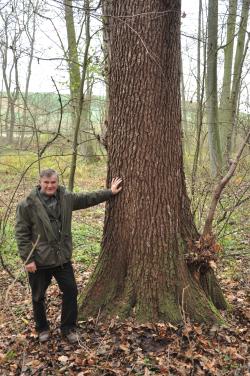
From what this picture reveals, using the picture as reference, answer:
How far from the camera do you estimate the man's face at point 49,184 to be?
13.8 feet

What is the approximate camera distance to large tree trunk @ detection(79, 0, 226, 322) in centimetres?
405

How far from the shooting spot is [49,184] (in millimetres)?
4223

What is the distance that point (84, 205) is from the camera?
179 inches

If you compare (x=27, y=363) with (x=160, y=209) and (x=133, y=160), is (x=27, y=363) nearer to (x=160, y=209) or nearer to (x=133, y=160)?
(x=160, y=209)

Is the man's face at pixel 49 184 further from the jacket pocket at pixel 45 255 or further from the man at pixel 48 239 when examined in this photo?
the jacket pocket at pixel 45 255

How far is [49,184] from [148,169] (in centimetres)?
112

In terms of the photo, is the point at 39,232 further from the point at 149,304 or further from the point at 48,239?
the point at 149,304

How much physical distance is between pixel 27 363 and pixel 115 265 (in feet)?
4.51

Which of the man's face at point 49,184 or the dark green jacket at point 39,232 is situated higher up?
the man's face at point 49,184

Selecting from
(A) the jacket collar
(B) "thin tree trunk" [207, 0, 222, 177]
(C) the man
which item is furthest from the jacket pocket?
(B) "thin tree trunk" [207, 0, 222, 177]

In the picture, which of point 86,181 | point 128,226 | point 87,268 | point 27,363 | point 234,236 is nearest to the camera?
point 27,363

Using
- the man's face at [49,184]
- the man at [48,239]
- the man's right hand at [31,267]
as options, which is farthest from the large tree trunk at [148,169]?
the man's right hand at [31,267]

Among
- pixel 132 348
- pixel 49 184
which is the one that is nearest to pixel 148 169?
pixel 49 184

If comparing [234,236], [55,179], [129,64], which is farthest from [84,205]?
[234,236]
